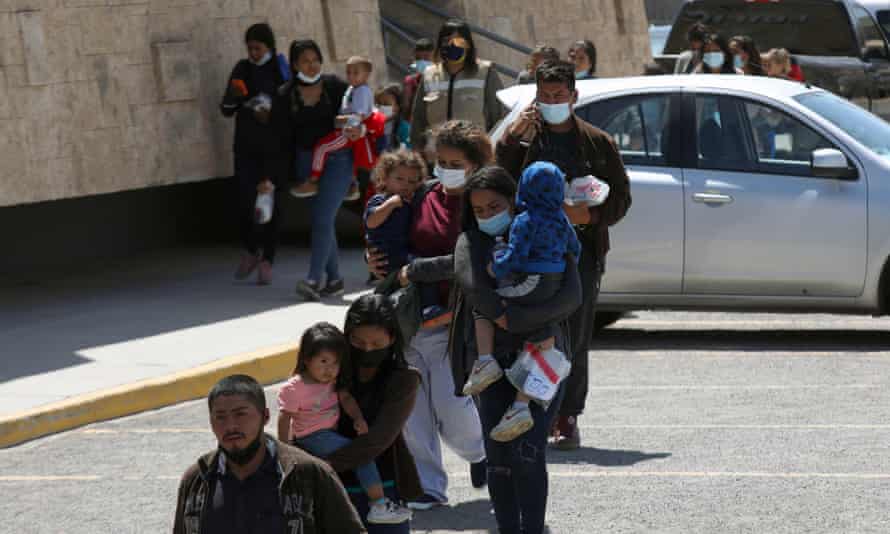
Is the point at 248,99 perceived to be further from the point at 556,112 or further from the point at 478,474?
the point at 478,474

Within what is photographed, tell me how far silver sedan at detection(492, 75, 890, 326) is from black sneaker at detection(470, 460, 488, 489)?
3.95 m

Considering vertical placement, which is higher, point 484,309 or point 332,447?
point 484,309

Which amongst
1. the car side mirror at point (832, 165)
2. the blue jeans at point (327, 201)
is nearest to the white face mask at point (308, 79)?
the blue jeans at point (327, 201)

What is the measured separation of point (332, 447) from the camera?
6.08 meters

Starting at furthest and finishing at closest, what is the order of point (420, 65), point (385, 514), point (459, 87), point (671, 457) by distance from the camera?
point (420, 65) < point (459, 87) < point (671, 457) < point (385, 514)

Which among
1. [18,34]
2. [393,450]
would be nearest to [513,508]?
[393,450]

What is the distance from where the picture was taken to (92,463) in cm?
901

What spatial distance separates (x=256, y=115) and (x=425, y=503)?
265 inches

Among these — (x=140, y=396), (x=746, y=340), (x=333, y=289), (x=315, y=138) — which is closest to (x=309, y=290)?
(x=333, y=289)

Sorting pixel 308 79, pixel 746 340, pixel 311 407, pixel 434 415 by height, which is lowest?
pixel 746 340

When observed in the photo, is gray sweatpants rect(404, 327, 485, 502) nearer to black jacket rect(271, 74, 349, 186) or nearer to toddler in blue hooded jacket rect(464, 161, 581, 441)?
toddler in blue hooded jacket rect(464, 161, 581, 441)

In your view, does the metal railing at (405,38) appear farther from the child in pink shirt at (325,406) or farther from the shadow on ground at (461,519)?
the child in pink shirt at (325,406)

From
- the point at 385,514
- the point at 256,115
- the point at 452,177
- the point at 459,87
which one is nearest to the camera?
the point at 385,514

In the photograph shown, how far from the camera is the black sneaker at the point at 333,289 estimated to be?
1373 cm
